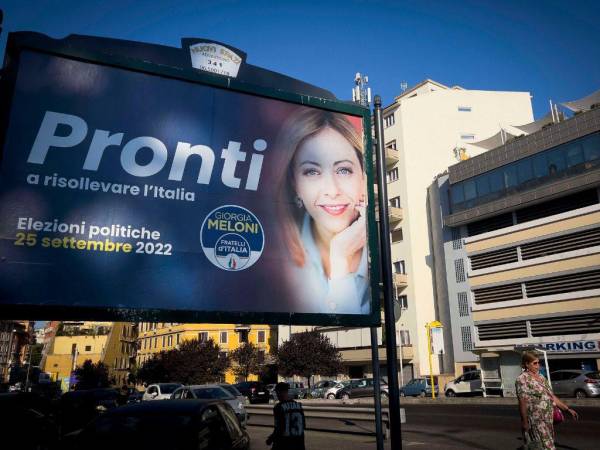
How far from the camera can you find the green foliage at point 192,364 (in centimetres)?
5581

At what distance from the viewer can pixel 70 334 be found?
93.2 meters

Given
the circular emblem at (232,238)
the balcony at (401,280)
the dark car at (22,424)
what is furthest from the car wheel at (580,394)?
the circular emblem at (232,238)

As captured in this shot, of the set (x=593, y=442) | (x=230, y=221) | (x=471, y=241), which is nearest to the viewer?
(x=230, y=221)

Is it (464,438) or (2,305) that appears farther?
(464,438)

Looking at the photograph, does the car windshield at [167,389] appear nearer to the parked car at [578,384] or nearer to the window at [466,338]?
the parked car at [578,384]

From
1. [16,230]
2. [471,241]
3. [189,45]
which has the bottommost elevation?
[16,230]

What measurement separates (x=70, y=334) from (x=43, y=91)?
96.0 metres

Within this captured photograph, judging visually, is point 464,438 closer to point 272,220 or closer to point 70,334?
point 272,220

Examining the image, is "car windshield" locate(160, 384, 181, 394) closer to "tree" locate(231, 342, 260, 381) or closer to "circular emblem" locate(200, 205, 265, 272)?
"circular emblem" locate(200, 205, 265, 272)

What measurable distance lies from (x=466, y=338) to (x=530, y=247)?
10.2 metres

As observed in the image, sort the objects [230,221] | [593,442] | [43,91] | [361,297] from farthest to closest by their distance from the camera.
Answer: [593,442], [361,297], [230,221], [43,91]

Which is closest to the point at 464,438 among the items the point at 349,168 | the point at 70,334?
the point at 349,168

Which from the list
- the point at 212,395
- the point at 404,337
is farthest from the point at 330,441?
the point at 404,337

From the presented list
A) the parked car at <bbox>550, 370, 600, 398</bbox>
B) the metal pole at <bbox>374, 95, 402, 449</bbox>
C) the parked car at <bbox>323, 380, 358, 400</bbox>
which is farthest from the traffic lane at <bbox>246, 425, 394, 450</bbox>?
the parked car at <bbox>323, 380, 358, 400</bbox>
